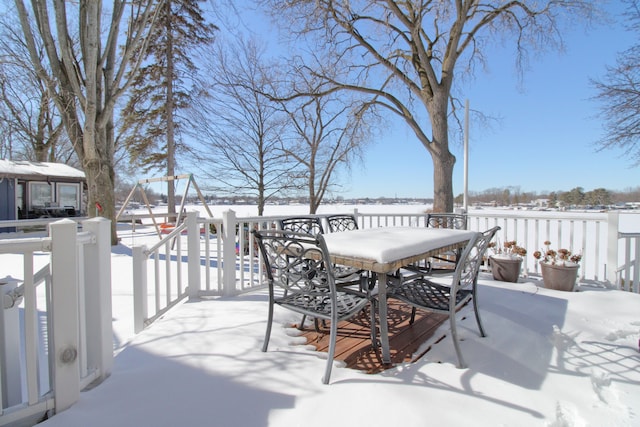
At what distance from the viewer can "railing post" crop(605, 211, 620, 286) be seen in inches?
142

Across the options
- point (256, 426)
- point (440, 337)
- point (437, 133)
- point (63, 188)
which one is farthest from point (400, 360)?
point (63, 188)

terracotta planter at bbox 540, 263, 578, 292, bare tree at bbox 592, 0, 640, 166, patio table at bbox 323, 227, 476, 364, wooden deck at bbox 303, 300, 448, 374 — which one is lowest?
wooden deck at bbox 303, 300, 448, 374

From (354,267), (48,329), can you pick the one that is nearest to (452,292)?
(354,267)

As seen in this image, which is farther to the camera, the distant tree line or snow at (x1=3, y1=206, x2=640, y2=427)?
the distant tree line

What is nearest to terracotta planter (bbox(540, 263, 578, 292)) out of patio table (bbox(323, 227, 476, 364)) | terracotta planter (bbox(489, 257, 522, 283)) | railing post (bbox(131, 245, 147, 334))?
terracotta planter (bbox(489, 257, 522, 283))

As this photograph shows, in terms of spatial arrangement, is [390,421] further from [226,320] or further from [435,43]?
[435,43]

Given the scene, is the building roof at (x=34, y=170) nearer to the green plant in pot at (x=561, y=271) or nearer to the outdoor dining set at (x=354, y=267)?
the outdoor dining set at (x=354, y=267)

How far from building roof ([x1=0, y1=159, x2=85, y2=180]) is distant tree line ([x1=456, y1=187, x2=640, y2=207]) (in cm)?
1460

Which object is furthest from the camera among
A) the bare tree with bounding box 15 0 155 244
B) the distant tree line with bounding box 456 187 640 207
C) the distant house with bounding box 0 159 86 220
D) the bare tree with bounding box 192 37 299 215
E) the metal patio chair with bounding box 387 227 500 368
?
the distant house with bounding box 0 159 86 220

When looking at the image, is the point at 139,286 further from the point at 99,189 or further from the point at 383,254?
the point at 99,189

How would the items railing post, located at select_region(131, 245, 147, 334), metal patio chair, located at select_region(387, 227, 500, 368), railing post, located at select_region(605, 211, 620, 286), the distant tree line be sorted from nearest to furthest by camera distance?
metal patio chair, located at select_region(387, 227, 500, 368)
railing post, located at select_region(131, 245, 147, 334)
railing post, located at select_region(605, 211, 620, 286)
the distant tree line

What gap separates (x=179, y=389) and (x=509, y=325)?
2470mm

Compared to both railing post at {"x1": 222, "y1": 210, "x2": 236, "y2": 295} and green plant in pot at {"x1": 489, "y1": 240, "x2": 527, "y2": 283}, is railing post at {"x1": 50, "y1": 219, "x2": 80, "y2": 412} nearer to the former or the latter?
railing post at {"x1": 222, "y1": 210, "x2": 236, "y2": 295}

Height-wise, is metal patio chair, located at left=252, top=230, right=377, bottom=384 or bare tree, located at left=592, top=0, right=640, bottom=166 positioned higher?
bare tree, located at left=592, top=0, right=640, bottom=166
